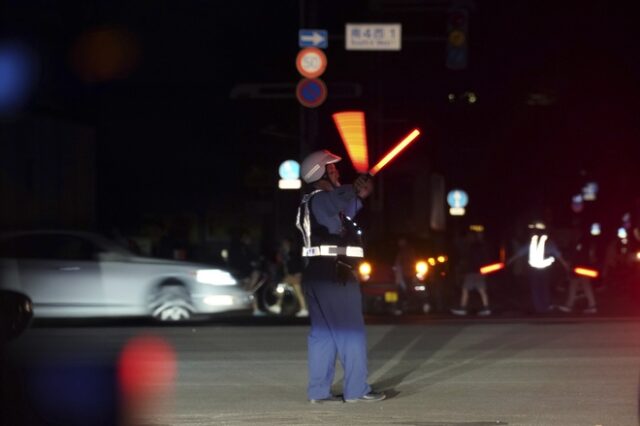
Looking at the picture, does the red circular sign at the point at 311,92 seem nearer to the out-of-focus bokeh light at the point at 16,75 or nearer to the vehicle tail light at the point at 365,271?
the vehicle tail light at the point at 365,271

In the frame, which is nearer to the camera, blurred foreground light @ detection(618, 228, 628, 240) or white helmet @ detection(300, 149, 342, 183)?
white helmet @ detection(300, 149, 342, 183)

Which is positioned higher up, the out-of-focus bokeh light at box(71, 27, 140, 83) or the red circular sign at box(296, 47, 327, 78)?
the out-of-focus bokeh light at box(71, 27, 140, 83)

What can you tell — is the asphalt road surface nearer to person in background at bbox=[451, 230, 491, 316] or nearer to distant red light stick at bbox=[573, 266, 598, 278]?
distant red light stick at bbox=[573, 266, 598, 278]

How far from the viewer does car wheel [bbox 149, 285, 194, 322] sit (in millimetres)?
18484

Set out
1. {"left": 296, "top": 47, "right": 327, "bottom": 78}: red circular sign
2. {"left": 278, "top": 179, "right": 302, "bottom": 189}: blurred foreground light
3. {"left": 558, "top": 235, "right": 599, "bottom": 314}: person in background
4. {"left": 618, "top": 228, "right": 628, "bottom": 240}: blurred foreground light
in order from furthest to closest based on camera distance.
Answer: {"left": 618, "top": 228, "right": 628, "bottom": 240}: blurred foreground light < {"left": 278, "top": 179, "right": 302, "bottom": 189}: blurred foreground light < {"left": 296, "top": 47, "right": 327, "bottom": 78}: red circular sign < {"left": 558, "top": 235, "right": 599, "bottom": 314}: person in background

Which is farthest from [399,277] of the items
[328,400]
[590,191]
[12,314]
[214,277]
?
[590,191]

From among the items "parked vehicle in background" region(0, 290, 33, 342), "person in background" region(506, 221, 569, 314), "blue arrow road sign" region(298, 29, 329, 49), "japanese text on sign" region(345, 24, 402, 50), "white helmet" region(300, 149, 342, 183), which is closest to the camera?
"white helmet" region(300, 149, 342, 183)

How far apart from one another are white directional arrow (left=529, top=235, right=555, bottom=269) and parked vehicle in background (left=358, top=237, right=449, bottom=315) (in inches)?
92.3

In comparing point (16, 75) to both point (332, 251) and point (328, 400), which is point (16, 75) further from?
point (332, 251)

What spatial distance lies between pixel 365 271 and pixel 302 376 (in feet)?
34.0

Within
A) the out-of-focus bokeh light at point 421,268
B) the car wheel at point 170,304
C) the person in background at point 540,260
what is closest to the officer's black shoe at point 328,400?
the car wheel at point 170,304

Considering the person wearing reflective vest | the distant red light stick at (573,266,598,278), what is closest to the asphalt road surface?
the person wearing reflective vest

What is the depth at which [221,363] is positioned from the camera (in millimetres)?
12578

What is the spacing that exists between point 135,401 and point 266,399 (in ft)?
3.40
